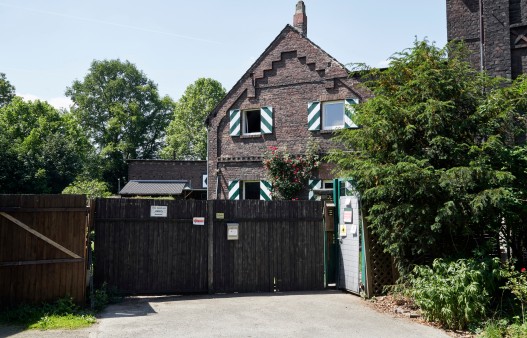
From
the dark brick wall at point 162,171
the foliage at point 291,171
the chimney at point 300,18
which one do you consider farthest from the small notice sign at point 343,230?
the dark brick wall at point 162,171

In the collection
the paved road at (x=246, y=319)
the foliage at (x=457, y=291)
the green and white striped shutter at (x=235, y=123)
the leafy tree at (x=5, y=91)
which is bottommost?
the paved road at (x=246, y=319)

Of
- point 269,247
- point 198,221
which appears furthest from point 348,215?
point 198,221

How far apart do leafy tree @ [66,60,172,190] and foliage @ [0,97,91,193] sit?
3795 mm

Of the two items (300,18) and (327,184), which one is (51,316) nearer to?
(327,184)

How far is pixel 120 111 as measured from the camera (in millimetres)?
57625

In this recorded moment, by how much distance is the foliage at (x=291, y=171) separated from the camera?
19312 mm

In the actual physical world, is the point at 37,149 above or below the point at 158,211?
above

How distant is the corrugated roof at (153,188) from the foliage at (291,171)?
40.0ft

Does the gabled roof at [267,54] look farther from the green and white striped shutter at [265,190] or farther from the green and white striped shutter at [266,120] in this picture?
the green and white striped shutter at [265,190]

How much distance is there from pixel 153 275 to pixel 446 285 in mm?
5725

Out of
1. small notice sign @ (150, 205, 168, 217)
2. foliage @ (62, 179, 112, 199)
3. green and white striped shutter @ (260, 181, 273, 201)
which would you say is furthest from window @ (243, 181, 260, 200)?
foliage @ (62, 179, 112, 199)

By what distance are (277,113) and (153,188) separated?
14.1 m

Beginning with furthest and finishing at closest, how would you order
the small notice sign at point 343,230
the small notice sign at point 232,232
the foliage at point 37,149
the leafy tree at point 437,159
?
1. the foliage at point 37,149
2. the small notice sign at point 343,230
3. the small notice sign at point 232,232
4. the leafy tree at point 437,159

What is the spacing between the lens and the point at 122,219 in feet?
34.1
